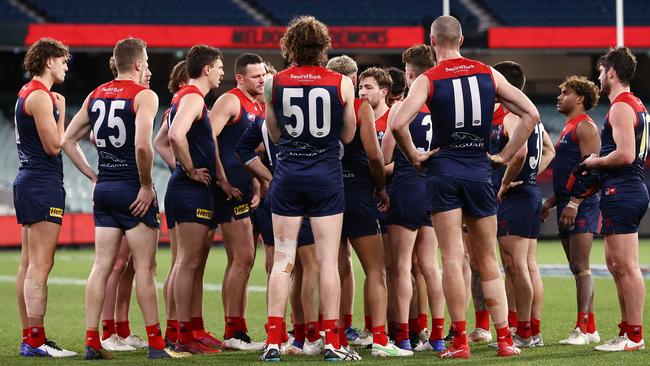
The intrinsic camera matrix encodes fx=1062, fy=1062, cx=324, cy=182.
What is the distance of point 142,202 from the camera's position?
301 inches

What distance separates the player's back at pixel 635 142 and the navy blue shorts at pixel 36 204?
418 cm

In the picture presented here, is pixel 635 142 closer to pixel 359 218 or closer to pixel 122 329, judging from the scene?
pixel 359 218

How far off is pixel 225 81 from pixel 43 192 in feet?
83.8

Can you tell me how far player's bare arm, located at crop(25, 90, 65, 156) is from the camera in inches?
316

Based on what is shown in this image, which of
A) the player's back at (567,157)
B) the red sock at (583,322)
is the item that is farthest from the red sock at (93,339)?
the player's back at (567,157)

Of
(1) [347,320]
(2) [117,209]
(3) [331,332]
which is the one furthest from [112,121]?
(1) [347,320]


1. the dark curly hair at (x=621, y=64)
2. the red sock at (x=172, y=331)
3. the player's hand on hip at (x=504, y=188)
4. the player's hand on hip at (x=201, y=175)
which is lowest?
the red sock at (x=172, y=331)

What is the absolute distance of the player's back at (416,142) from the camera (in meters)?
8.23

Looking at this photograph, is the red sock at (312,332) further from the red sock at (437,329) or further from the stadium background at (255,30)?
the stadium background at (255,30)

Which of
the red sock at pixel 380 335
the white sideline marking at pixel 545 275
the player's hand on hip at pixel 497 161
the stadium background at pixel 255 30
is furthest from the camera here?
the stadium background at pixel 255 30

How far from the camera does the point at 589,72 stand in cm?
3419

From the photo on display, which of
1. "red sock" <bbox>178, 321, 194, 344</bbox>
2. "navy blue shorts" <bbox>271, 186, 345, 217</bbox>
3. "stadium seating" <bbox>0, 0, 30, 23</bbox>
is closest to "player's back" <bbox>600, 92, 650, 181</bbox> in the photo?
"navy blue shorts" <bbox>271, 186, 345, 217</bbox>

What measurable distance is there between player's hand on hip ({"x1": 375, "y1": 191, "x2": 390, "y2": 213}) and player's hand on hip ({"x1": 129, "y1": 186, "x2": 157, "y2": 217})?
1666 millimetres

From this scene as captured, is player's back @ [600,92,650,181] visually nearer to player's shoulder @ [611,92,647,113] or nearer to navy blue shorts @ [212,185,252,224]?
player's shoulder @ [611,92,647,113]
